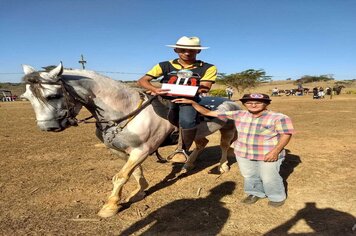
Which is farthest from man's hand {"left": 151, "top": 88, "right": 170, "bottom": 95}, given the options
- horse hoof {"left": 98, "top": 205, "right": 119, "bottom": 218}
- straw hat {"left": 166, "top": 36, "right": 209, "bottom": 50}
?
horse hoof {"left": 98, "top": 205, "right": 119, "bottom": 218}

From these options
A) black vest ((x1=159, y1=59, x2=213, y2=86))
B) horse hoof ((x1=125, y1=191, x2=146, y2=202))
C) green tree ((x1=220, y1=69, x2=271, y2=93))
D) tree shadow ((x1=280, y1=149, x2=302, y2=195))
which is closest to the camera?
black vest ((x1=159, y1=59, x2=213, y2=86))

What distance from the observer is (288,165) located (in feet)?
25.0

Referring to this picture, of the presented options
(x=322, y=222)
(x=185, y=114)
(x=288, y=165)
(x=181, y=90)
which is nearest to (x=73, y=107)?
(x=181, y=90)

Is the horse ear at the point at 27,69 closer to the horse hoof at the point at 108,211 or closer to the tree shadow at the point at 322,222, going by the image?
the horse hoof at the point at 108,211

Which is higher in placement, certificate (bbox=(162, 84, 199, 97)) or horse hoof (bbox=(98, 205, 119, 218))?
certificate (bbox=(162, 84, 199, 97))

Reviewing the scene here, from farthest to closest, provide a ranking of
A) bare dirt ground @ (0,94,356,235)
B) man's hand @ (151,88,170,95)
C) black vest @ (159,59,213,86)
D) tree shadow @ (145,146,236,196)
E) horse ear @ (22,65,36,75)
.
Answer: tree shadow @ (145,146,236,196), black vest @ (159,59,213,86), man's hand @ (151,88,170,95), bare dirt ground @ (0,94,356,235), horse ear @ (22,65,36,75)

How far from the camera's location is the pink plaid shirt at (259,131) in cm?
513

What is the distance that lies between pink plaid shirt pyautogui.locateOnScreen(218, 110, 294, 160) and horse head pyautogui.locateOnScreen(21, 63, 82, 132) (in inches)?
109

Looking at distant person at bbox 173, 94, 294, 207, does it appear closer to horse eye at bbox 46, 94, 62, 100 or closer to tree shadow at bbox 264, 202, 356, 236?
tree shadow at bbox 264, 202, 356, 236

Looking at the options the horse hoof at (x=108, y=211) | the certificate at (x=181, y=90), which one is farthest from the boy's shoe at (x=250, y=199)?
the horse hoof at (x=108, y=211)

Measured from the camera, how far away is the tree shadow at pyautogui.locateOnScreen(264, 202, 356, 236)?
169 inches

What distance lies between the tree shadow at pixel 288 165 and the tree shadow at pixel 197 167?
1345 mm

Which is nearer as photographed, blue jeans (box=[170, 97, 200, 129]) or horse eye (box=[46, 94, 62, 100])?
horse eye (box=[46, 94, 62, 100])

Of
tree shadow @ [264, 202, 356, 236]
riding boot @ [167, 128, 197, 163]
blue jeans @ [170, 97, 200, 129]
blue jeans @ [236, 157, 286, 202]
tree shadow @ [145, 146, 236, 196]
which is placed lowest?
tree shadow @ [145, 146, 236, 196]
